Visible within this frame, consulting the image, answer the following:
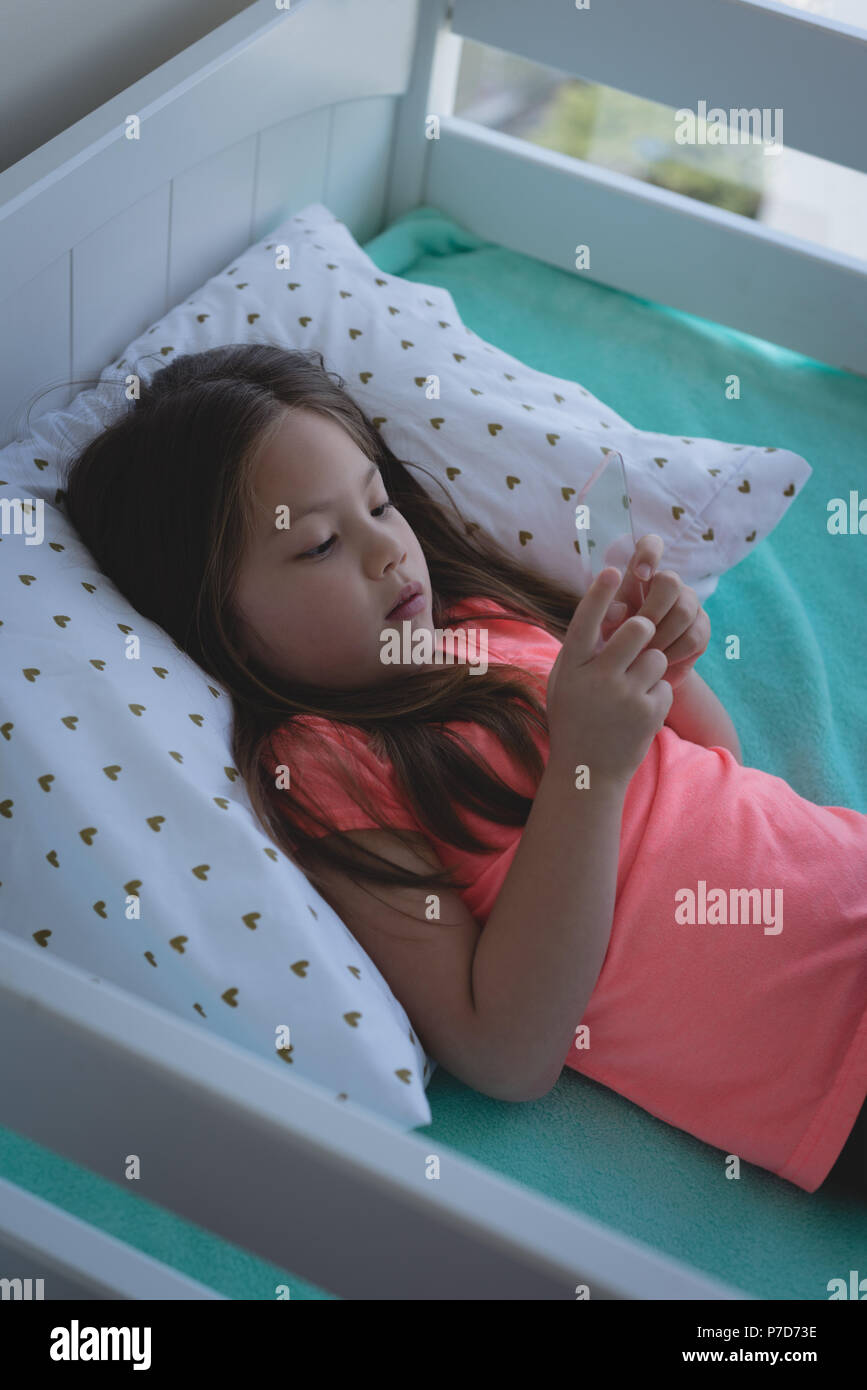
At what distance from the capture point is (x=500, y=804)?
92 cm

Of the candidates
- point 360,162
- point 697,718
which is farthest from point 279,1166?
point 360,162

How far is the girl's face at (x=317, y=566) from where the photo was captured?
91 centimetres

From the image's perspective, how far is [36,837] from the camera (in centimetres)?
77

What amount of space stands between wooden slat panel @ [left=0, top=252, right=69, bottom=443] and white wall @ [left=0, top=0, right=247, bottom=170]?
15 centimetres

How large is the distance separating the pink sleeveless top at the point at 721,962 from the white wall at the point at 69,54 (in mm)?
628

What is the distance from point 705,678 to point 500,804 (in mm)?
416

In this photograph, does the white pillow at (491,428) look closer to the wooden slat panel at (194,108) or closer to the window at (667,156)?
the wooden slat panel at (194,108)

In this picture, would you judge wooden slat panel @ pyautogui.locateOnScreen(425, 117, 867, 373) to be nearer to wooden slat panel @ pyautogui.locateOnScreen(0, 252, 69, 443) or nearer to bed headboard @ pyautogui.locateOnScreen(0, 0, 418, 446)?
bed headboard @ pyautogui.locateOnScreen(0, 0, 418, 446)

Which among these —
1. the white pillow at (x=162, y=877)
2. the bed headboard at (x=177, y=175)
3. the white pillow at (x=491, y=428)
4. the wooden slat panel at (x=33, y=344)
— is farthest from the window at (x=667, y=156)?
the white pillow at (x=162, y=877)

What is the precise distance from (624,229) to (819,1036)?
44.8 inches

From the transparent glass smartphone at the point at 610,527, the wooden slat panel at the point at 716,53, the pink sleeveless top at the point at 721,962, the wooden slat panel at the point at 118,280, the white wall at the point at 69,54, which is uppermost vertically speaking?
the wooden slat panel at the point at 716,53

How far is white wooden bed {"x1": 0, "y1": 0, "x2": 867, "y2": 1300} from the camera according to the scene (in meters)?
0.47

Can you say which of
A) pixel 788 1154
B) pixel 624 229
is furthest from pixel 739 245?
pixel 788 1154

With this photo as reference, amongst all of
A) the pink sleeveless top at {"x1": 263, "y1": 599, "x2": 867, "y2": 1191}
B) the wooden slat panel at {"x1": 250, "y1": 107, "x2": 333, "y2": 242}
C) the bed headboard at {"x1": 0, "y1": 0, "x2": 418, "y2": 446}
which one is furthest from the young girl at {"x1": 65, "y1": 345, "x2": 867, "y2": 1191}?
the wooden slat panel at {"x1": 250, "y1": 107, "x2": 333, "y2": 242}
